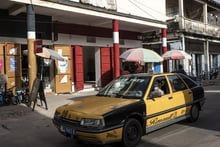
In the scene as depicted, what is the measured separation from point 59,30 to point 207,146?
11.2 m

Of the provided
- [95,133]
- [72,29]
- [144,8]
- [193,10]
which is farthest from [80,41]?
[193,10]

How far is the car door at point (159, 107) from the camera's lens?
5.44 meters

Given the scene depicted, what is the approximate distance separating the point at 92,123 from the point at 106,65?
12419 mm

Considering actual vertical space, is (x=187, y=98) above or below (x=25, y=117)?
above

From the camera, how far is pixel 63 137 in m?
6.07

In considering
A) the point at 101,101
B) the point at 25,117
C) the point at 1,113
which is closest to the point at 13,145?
the point at 101,101

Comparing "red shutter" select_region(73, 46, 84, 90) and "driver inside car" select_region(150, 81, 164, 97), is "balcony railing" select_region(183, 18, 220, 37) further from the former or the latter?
"driver inside car" select_region(150, 81, 164, 97)

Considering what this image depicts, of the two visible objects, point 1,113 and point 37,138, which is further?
point 1,113

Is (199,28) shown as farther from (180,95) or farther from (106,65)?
(180,95)

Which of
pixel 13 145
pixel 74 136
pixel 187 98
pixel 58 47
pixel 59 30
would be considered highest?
pixel 59 30

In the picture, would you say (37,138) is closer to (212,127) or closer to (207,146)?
(207,146)

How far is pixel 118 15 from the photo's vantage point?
46.9ft

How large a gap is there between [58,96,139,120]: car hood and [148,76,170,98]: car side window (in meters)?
0.57

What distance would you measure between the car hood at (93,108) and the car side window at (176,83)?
169 cm
